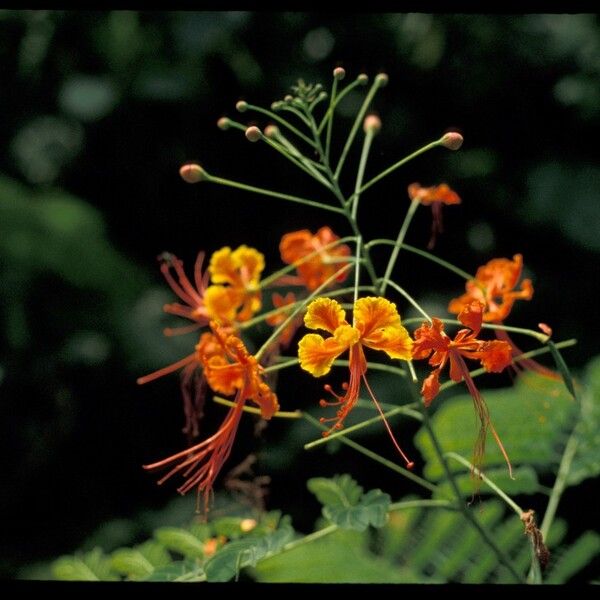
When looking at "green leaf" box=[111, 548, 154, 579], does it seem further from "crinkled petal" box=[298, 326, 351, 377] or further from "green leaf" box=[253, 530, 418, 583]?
"crinkled petal" box=[298, 326, 351, 377]

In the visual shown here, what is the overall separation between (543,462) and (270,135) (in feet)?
3.54

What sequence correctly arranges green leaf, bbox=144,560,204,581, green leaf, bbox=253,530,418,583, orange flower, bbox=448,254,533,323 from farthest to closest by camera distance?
green leaf, bbox=253,530,418,583
orange flower, bbox=448,254,533,323
green leaf, bbox=144,560,204,581

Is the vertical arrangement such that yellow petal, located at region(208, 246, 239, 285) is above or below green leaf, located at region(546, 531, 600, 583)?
above

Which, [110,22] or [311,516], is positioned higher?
[110,22]

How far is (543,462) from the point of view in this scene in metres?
2.18

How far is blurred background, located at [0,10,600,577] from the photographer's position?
3.53m

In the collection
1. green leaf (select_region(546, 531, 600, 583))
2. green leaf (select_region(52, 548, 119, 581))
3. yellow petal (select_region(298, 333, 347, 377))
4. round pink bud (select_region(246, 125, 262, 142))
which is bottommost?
green leaf (select_region(546, 531, 600, 583))

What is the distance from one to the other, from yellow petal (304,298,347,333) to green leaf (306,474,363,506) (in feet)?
1.17

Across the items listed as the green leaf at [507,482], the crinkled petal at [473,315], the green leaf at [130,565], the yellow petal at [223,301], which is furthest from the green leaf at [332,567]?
the crinkled petal at [473,315]

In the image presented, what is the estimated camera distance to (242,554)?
1483mm

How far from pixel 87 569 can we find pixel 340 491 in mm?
570

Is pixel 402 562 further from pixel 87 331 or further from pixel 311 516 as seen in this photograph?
pixel 87 331

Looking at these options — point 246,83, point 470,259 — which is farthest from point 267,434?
point 246,83

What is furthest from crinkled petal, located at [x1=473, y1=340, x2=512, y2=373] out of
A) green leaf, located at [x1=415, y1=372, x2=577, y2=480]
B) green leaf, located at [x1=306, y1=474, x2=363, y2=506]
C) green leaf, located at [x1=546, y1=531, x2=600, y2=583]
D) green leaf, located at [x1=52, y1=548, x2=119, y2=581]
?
green leaf, located at [x1=546, y1=531, x2=600, y2=583]
